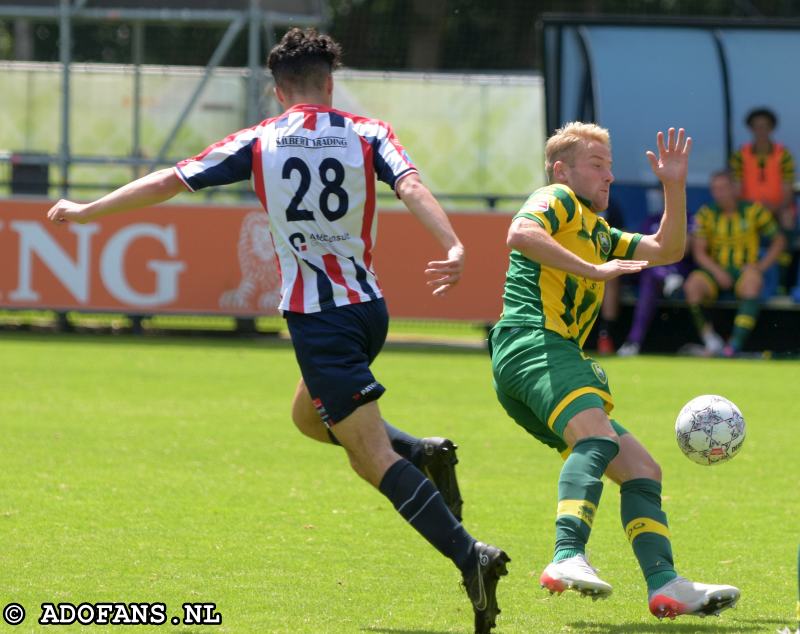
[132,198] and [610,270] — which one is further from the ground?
[132,198]

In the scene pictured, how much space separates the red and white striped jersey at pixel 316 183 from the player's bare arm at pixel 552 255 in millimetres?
477

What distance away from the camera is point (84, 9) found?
17.5 meters

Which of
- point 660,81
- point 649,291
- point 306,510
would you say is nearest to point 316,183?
point 306,510

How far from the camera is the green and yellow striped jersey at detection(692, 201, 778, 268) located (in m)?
15.7

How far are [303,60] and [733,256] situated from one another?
11.1 metres

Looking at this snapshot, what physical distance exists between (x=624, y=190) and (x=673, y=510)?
32.8 ft

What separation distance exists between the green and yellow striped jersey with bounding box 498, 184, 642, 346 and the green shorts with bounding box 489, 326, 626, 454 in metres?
0.07

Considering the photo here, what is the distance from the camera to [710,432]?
5.93 meters

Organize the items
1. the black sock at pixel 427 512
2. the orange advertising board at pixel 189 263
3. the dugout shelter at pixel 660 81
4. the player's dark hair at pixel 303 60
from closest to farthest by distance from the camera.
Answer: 1. the black sock at pixel 427 512
2. the player's dark hair at pixel 303 60
3. the orange advertising board at pixel 189 263
4. the dugout shelter at pixel 660 81

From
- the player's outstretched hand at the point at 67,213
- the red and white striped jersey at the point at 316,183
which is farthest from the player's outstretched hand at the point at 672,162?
the player's outstretched hand at the point at 67,213

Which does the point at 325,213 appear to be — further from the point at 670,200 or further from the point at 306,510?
the point at 306,510

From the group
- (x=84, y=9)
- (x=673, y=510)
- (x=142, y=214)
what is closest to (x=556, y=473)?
(x=673, y=510)

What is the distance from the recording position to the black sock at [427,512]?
5023 millimetres

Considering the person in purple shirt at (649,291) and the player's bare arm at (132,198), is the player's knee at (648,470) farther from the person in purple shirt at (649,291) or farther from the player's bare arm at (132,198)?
the person in purple shirt at (649,291)
